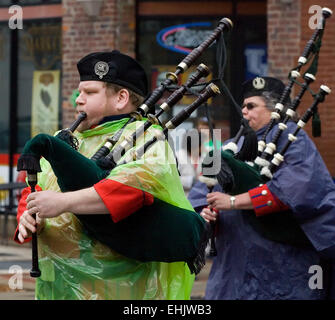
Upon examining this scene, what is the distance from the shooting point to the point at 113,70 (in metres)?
3.70

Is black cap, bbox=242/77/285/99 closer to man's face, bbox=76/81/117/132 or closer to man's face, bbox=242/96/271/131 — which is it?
man's face, bbox=242/96/271/131

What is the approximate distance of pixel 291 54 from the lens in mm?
10969

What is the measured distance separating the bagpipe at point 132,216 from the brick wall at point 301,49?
24.6 ft

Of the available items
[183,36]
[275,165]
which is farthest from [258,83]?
[183,36]

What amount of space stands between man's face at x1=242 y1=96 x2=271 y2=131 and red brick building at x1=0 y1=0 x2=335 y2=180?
494 cm

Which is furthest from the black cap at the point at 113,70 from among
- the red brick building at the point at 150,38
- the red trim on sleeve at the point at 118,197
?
the red brick building at the point at 150,38

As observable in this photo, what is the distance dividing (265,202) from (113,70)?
7.33 ft

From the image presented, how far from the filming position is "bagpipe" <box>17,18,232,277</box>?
132 inches

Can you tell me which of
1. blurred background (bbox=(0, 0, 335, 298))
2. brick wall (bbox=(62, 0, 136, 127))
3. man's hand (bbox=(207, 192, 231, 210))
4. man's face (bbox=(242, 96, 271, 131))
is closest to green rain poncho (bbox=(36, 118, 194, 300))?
man's hand (bbox=(207, 192, 231, 210))

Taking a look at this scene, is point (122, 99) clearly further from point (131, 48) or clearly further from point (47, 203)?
point (131, 48)

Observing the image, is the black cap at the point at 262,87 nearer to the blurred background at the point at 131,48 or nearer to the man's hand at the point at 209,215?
the man's hand at the point at 209,215

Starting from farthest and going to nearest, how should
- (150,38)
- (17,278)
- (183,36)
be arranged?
1. (150,38)
2. (183,36)
3. (17,278)

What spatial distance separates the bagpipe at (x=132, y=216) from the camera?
3.34 metres
